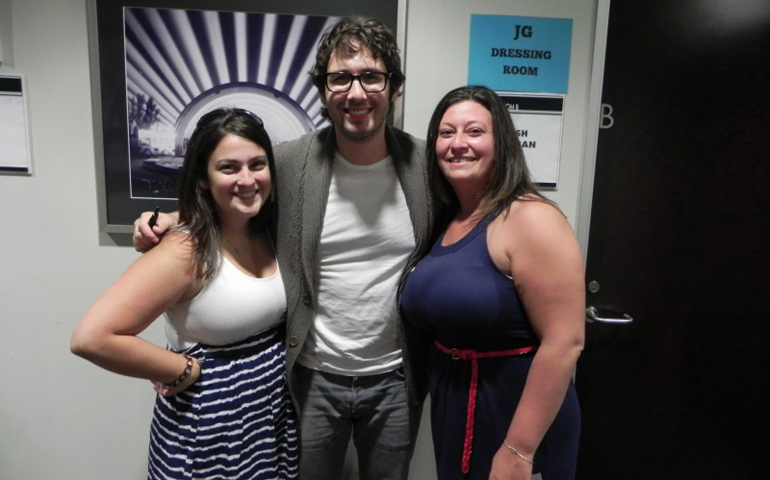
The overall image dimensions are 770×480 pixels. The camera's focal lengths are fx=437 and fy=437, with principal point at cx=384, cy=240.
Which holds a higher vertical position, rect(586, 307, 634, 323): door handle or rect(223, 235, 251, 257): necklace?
rect(223, 235, 251, 257): necklace

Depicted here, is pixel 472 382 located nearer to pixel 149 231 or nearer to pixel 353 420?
pixel 353 420

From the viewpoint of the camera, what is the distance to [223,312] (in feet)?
3.01

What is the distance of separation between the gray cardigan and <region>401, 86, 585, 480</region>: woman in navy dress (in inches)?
3.1

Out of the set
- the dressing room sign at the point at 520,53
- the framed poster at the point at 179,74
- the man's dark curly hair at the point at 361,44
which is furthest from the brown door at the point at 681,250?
the framed poster at the point at 179,74

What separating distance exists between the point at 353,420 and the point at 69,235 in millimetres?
1027

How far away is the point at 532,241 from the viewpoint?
0.85m

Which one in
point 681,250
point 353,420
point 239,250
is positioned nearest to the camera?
point 239,250

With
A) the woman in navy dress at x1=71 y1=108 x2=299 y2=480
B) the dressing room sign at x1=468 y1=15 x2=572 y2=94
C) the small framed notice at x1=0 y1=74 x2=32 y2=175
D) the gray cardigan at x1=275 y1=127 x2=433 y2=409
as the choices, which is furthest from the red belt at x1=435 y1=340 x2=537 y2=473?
the small framed notice at x1=0 y1=74 x2=32 y2=175

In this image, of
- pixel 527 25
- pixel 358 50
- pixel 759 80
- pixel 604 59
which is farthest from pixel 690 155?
pixel 358 50

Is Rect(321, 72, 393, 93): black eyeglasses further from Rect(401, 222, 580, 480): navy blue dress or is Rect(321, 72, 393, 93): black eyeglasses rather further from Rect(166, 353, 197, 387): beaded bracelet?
Rect(166, 353, 197, 387): beaded bracelet

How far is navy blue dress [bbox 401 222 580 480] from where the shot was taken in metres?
0.89

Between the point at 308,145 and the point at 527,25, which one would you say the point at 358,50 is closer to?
the point at 308,145

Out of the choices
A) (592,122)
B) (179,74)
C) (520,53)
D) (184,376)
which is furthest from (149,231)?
(592,122)

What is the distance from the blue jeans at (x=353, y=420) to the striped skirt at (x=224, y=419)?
4.4 inches
